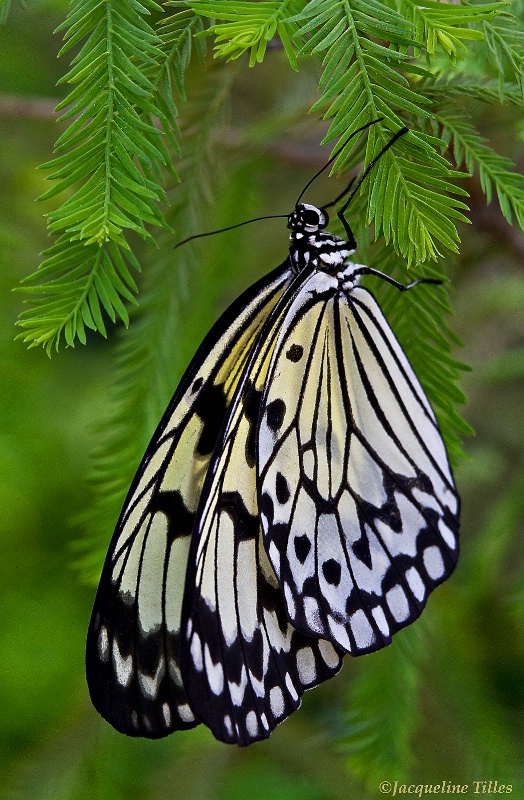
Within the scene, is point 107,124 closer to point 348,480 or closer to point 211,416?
point 211,416

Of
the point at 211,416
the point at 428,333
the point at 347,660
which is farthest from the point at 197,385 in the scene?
the point at 347,660

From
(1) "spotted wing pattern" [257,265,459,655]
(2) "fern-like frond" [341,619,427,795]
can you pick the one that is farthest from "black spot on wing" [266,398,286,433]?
(2) "fern-like frond" [341,619,427,795]

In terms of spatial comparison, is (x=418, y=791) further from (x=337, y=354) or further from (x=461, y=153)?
(x=461, y=153)

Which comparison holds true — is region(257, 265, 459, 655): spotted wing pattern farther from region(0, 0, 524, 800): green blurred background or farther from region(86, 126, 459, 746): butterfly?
region(0, 0, 524, 800): green blurred background

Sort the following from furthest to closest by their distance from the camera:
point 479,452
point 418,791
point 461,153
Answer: point 479,452, point 418,791, point 461,153

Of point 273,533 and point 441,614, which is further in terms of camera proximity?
point 441,614

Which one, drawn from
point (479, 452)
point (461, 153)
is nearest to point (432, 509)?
point (461, 153)

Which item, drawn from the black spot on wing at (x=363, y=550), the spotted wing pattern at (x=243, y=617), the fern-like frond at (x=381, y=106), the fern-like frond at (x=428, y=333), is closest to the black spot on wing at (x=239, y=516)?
the spotted wing pattern at (x=243, y=617)

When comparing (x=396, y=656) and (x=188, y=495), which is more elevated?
(x=188, y=495)


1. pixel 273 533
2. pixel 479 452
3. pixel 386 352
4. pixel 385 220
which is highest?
pixel 385 220
